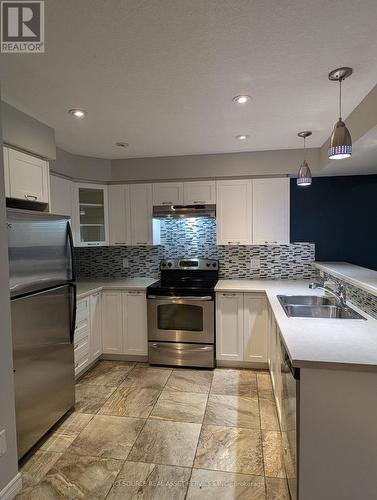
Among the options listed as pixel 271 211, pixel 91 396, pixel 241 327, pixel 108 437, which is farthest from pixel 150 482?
pixel 271 211

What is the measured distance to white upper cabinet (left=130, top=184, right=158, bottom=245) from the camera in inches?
143

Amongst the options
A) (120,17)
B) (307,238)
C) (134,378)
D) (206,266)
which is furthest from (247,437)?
(120,17)

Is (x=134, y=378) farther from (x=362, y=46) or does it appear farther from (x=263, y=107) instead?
(x=362, y=46)

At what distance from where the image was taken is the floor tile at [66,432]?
Answer: 2094 mm

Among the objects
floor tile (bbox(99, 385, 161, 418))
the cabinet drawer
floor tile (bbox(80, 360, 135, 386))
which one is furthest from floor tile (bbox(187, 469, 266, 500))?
the cabinet drawer

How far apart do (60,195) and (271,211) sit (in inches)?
94.8

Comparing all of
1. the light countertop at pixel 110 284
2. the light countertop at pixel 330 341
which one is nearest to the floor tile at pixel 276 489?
the light countertop at pixel 330 341

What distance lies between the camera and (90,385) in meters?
2.95

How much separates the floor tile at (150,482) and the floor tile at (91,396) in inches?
31.2

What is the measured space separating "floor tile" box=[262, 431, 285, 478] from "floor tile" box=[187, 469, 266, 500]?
0.10 metres

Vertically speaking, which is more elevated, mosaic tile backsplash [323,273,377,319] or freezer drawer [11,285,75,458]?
mosaic tile backsplash [323,273,377,319]

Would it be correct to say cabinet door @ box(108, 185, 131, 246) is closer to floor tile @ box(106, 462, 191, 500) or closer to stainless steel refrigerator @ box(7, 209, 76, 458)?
stainless steel refrigerator @ box(7, 209, 76, 458)

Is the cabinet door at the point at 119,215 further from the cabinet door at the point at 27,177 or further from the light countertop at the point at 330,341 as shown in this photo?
the light countertop at the point at 330,341

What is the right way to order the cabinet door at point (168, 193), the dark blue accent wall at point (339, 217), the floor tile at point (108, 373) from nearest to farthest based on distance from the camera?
1. the floor tile at point (108, 373)
2. the dark blue accent wall at point (339, 217)
3. the cabinet door at point (168, 193)
